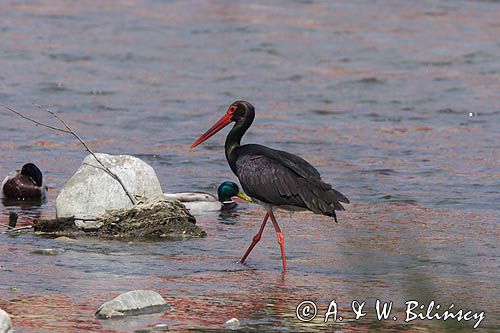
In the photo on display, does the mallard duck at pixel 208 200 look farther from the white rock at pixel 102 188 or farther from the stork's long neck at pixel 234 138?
the stork's long neck at pixel 234 138

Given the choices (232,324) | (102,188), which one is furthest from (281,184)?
(232,324)

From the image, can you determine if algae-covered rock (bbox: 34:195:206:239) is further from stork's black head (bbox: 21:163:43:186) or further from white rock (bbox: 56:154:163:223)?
stork's black head (bbox: 21:163:43:186)

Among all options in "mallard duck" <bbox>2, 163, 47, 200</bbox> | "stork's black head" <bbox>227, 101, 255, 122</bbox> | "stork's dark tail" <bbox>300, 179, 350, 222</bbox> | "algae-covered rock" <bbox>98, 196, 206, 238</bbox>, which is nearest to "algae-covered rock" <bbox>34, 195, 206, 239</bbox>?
"algae-covered rock" <bbox>98, 196, 206, 238</bbox>

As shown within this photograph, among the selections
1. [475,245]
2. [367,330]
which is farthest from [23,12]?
[367,330]

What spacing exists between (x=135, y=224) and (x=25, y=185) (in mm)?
2406

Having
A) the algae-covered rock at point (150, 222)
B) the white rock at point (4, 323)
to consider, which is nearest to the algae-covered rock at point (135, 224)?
the algae-covered rock at point (150, 222)

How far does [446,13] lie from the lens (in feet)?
98.5

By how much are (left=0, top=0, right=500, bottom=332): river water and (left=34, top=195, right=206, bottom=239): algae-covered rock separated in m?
0.30

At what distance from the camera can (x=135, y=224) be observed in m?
11.2

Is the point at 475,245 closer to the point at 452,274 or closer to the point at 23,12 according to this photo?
the point at 452,274

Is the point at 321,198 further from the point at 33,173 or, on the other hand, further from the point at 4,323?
the point at 33,173

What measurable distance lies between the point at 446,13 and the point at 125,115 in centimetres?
1284

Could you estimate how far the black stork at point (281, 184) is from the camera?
34.1ft

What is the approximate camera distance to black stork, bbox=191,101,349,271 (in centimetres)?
1039
